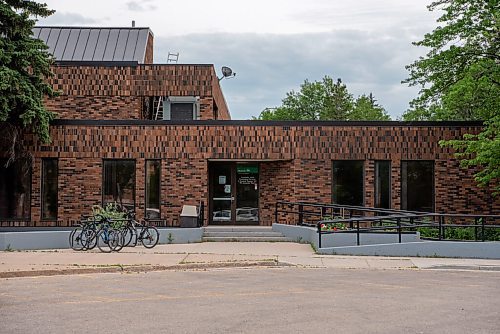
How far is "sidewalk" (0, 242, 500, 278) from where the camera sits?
15.9 meters

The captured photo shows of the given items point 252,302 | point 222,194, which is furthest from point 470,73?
point 252,302

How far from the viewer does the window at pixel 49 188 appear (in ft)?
81.0

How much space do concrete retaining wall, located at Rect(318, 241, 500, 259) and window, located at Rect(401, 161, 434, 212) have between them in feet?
18.4

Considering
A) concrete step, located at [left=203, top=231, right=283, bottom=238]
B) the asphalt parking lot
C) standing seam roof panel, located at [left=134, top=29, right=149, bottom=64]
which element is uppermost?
standing seam roof panel, located at [left=134, top=29, right=149, bottom=64]

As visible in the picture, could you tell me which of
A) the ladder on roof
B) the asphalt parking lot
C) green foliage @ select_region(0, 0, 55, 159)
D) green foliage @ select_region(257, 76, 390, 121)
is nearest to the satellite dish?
the ladder on roof

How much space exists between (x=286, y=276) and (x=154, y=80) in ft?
52.3

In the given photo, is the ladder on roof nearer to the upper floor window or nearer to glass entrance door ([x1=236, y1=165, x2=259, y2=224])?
the upper floor window

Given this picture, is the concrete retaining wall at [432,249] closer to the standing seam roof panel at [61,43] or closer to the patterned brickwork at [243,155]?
the patterned brickwork at [243,155]

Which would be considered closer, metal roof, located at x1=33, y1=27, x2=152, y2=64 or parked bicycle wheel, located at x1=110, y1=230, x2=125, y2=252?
parked bicycle wheel, located at x1=110, y1=230, x2=125, y2=252

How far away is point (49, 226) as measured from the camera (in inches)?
963

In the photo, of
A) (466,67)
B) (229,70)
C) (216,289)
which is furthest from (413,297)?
(229,70)

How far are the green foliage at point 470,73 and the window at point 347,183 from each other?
343 cm

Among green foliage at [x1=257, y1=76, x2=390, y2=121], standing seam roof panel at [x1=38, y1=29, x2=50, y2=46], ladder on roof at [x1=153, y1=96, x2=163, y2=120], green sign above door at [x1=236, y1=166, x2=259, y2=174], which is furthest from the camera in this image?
green foliage at [x1=257, y1=76, x2=390, y2=121]

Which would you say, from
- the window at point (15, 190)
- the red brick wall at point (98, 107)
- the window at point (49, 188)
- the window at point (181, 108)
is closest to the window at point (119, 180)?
the window at point (49, 188)
